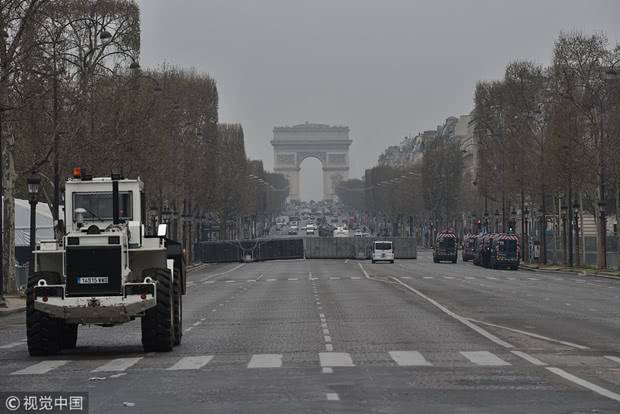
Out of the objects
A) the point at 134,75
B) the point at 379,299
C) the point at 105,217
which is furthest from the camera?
the point at 134,75

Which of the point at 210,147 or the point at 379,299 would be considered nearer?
the point at 379,299

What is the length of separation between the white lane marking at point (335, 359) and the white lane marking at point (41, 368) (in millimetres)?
4343

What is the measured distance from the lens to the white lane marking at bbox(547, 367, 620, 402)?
54.9 feet

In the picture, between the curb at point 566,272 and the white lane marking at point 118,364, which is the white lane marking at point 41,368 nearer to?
the white lane marking at point 118,364

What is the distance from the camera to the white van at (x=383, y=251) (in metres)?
118

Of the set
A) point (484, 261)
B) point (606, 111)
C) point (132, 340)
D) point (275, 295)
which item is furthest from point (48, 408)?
point (484, 261)

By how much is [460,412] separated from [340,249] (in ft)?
414

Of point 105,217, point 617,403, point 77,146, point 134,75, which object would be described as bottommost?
point 617,403

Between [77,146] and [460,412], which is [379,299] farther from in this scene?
[460,412]

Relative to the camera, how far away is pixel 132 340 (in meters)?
29.3

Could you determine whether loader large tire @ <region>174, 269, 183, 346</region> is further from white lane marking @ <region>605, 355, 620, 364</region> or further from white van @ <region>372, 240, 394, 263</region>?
white van @ <region>372, 240, 394, 263</region>

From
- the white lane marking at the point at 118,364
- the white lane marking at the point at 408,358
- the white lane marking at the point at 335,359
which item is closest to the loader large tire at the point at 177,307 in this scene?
the white lane marking at the point at 118,364

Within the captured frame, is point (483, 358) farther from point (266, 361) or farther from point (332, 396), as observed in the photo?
point (332, 396)

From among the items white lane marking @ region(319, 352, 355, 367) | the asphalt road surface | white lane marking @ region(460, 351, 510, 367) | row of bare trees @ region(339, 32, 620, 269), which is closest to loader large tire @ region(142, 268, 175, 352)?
the asphalt road surface
